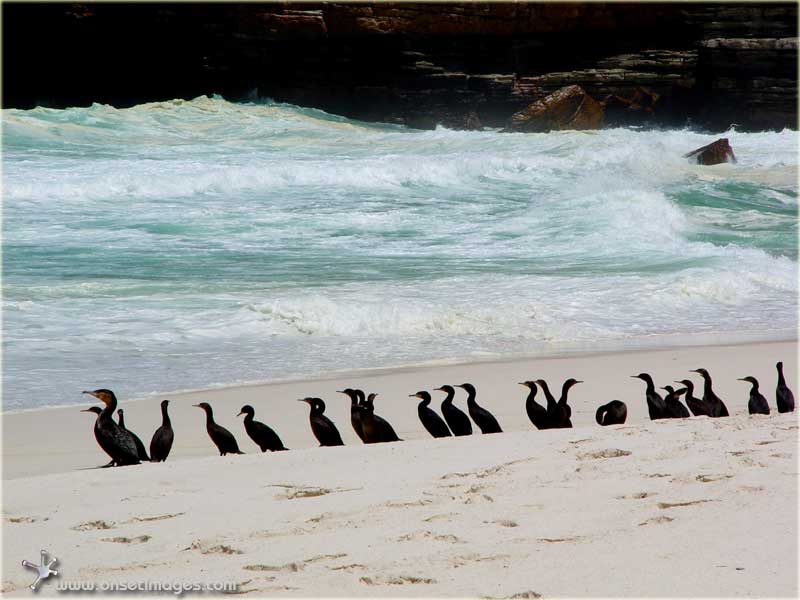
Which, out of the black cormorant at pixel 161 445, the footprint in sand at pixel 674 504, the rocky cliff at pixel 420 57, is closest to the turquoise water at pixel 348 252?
the black cormorant at pixel 161 445

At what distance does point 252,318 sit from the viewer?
9.04 meters

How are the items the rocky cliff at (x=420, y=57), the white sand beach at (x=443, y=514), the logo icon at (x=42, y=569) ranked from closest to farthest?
1. the white sand beach at (x=443, y=514)
2. the logo icon at (x=42, y=569)
3. the rocky cliff at (x=420, y=57)

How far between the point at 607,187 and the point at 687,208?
1479 mm

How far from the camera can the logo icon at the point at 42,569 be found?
3219 millimetres

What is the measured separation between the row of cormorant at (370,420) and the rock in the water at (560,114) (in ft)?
78.0

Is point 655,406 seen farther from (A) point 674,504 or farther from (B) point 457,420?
(A) point 674,504

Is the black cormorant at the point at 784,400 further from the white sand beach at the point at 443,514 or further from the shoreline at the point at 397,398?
the white sand beach at the point at 443,514

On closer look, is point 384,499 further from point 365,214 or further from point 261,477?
point 365,214

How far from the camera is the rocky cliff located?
30906 millimetres

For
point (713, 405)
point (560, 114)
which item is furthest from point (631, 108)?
point (713, 405)

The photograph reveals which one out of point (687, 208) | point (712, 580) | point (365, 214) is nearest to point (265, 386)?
point (712, 580)

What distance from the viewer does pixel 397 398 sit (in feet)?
21.9

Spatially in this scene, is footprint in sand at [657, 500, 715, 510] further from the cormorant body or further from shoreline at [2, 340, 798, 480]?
the cormorant body

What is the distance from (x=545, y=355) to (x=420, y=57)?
24.5 metres
